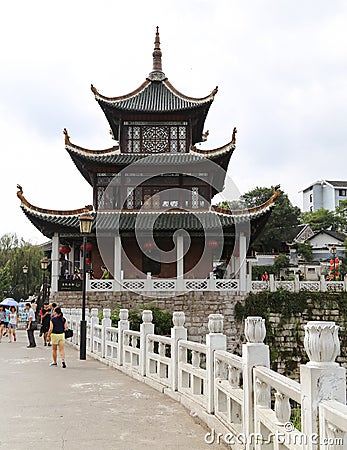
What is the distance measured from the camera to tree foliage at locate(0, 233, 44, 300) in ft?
151

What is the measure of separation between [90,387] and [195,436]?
3869 mm

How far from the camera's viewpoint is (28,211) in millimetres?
25594

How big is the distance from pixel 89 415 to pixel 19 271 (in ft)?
135

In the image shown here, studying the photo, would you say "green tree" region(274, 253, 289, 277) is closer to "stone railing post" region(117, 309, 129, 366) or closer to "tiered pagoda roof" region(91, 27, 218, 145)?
"tiered pagoda roof" region(91, 27, 218, 145)

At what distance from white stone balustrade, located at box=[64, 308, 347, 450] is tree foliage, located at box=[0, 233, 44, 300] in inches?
1507

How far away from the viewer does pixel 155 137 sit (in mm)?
27938

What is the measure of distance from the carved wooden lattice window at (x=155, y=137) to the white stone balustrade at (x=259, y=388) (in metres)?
18.6

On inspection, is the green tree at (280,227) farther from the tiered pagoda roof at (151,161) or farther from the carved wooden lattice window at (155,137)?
the carved wooden lattice window at (155,137)

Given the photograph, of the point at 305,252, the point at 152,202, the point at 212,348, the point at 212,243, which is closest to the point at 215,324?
the point at 212,348

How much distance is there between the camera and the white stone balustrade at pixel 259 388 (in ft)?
11.0

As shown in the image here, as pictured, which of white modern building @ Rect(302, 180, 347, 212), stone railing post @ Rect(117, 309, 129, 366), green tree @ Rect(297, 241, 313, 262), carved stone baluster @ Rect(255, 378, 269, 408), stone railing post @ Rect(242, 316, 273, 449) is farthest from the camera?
white modern building @ Rect(302, 180, 347, 212)

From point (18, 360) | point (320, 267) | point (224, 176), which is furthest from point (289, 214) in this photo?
point (18, 360)

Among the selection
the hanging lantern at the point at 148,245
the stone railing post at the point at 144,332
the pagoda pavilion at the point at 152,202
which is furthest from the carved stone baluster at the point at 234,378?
the hanging lantern at the point at 148,245

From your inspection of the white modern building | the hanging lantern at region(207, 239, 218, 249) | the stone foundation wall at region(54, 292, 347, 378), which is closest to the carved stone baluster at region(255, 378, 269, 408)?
the stone foundation wall at region(54, 292, 347, 378)
